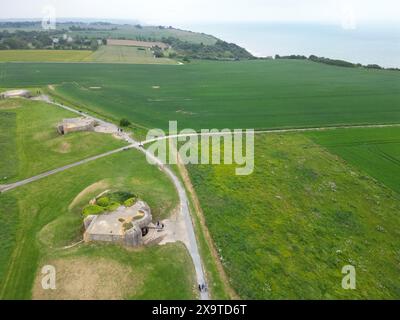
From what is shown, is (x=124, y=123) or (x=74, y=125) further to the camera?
(x=124, y=123)

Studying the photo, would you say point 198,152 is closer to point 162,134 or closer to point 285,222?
point 162,134

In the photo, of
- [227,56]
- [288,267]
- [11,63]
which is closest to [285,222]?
[288,267]

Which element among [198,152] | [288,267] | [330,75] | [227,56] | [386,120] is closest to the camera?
[288,267]

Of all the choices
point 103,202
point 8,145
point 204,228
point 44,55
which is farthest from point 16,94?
point 44,55

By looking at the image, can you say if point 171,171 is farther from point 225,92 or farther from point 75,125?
point 225,92

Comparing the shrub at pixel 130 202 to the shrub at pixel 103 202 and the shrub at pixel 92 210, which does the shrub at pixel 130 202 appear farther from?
the shrub at pixel 92 210
